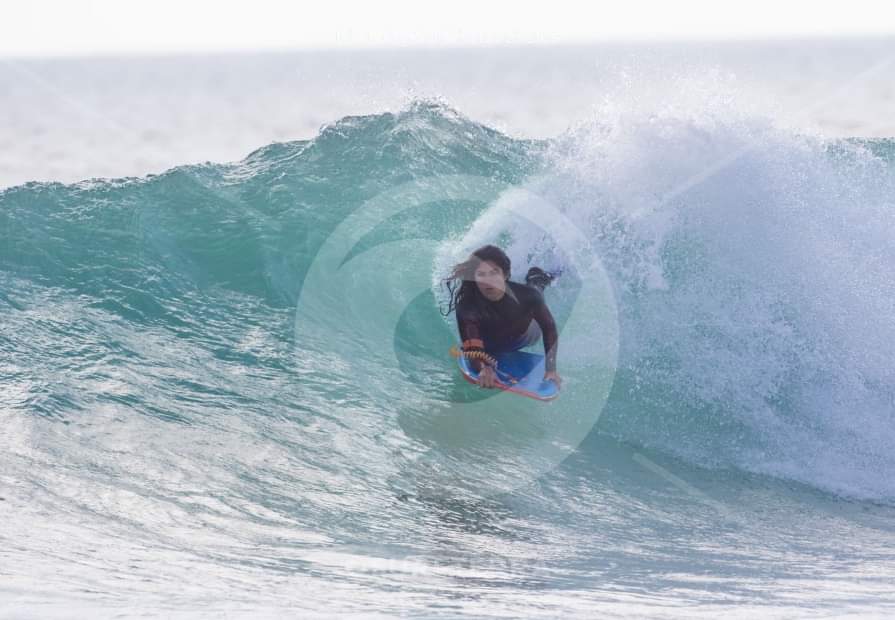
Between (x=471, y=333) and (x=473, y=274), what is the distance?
0.48 m

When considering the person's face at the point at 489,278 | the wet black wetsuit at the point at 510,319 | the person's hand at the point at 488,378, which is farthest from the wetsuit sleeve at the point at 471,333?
the person's face at the point at 489,278

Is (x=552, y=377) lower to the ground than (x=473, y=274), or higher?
lower

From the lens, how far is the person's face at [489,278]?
700 cm

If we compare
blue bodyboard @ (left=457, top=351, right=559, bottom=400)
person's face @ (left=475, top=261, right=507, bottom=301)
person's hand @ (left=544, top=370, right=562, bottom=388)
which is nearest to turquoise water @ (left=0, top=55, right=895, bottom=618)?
blue bodyboard @ (left=457, top=351, right=559, bottom=400)

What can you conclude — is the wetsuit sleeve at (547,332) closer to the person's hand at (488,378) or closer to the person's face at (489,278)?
the person's face at (489,278)

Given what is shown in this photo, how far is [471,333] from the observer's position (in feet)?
23.7

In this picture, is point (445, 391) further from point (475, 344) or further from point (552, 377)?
point (552, 377)

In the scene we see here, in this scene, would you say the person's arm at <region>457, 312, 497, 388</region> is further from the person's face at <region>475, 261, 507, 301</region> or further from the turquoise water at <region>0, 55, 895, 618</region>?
the turquoise water at <region>0, 55, 895, 618</region>

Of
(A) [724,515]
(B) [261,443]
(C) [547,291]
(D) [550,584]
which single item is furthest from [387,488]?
(C) [547,291]

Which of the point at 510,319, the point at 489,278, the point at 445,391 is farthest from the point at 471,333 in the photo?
the point at 445,391

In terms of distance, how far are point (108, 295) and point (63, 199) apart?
9.12 feet

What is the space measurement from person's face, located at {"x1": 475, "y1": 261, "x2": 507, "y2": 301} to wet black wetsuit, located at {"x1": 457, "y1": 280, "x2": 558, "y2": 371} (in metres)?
0.16

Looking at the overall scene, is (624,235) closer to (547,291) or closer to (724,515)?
(547,291)

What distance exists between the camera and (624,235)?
937cm
